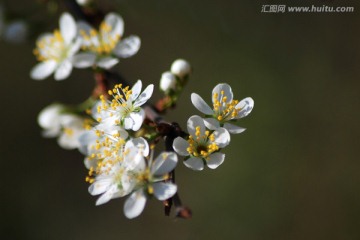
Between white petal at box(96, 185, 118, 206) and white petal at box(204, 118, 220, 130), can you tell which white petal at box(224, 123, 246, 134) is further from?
white petal at box(96, 185, 118, 206)

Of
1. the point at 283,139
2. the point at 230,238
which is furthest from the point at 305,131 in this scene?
the point at 230,238

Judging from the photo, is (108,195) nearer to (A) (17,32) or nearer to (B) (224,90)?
(B) (224,90)

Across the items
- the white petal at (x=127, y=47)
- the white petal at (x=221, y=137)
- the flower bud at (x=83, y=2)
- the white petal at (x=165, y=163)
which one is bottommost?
the white petal at (x=165, y=163)

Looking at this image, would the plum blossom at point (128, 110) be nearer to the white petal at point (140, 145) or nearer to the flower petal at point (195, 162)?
the white petal at point (140, 145)

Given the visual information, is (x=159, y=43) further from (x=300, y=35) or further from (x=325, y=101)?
(x=325, y=101)

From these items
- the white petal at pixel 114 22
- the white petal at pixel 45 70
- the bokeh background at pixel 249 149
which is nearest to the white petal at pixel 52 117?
the white petal at pixel 45 70

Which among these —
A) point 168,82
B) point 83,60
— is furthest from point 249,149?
point 83,60

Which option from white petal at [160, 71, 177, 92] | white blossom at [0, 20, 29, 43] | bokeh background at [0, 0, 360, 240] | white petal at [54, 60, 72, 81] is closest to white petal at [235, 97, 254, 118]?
white petal at [160, 71, 177, 92]
